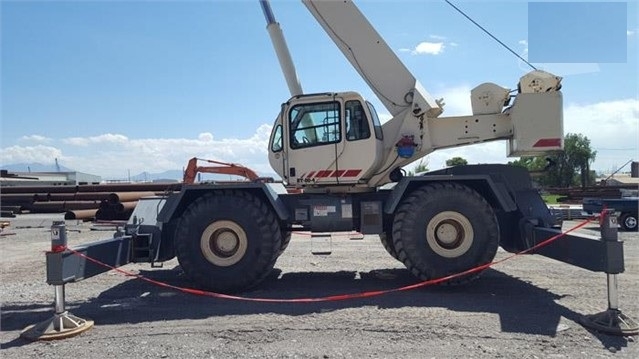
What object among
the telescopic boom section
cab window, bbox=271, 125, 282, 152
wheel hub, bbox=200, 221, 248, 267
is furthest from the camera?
the telescopic boom section

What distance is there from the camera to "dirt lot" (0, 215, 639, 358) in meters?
5.04

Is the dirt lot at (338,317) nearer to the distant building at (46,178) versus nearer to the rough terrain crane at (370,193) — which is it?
the rough terrain crane at (370,193)

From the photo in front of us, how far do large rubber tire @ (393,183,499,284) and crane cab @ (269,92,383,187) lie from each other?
47.2 inches

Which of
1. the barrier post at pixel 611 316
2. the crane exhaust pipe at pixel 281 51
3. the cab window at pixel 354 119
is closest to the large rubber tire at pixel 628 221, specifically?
the barrier post at pixel 611 316

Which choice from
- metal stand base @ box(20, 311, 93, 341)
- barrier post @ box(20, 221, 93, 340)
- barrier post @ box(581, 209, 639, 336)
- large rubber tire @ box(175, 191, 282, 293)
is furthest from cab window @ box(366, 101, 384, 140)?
metal stand base @ box(20, 311, 93, 341)

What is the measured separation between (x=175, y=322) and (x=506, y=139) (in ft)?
20.5

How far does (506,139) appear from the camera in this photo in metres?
8.60

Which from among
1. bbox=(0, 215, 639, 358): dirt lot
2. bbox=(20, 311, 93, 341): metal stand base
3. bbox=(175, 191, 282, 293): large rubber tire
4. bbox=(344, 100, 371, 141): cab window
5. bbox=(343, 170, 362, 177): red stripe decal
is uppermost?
bbox=(344, 100, 371, 141): cab window

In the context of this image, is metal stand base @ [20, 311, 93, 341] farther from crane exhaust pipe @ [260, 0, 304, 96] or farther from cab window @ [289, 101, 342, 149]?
crane exhaust pipe @ [260, 0, 304, 96]

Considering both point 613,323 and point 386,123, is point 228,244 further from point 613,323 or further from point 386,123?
point 613,323

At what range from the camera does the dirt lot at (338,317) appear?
198 inches

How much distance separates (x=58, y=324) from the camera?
5680 mm

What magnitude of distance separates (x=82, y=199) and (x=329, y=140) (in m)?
19.8

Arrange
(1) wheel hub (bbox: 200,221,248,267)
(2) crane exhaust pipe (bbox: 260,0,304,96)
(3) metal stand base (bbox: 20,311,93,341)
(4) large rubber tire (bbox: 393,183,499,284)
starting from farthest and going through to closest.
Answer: (2) crane exhaust pipe (bbox: 260,0,304,96)
(1) wheel hub (bbox: 200,221,248,267)
(4) large rubber tire (bbox: 393,183,499,284)
(3) metal stand base (bbox: 20,311,93,341)
